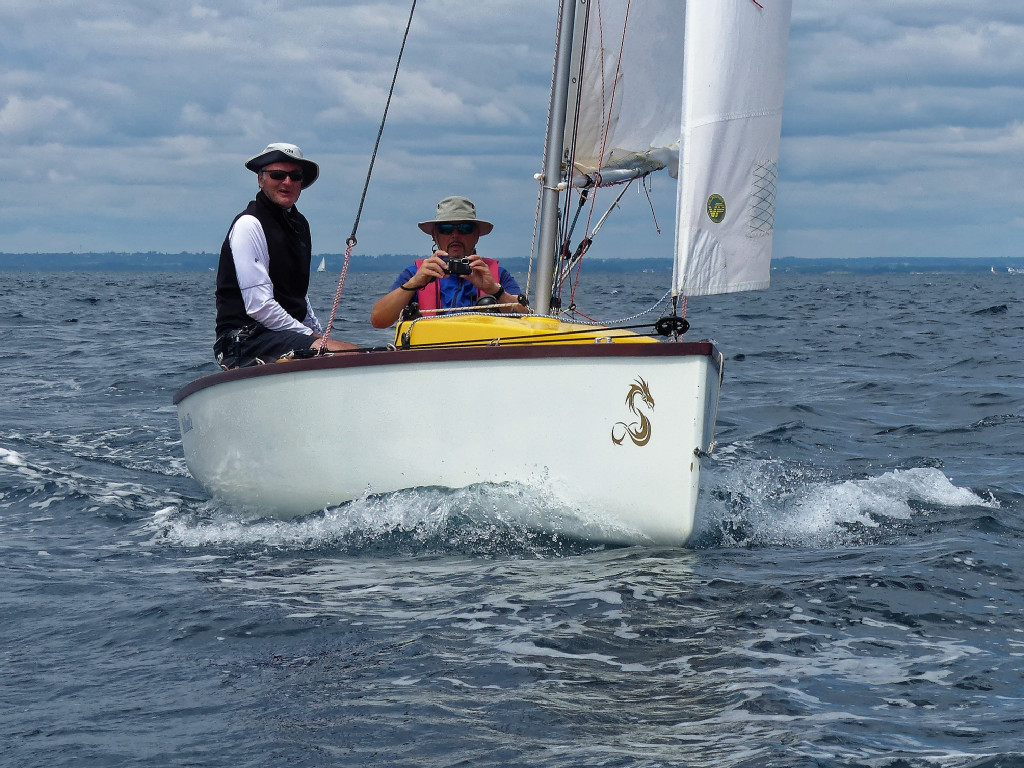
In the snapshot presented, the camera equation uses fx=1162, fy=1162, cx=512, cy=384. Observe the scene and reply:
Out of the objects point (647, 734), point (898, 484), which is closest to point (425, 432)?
point (647, 734)

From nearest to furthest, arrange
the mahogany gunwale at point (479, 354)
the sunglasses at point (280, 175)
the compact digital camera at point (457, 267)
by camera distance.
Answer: the mahogany gunwale at point (479, 354)
the compact digital camera at point (457, 267)
the sunglasses at point (280, 175)

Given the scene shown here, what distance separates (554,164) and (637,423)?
183cm

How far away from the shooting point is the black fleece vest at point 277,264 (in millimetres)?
5875

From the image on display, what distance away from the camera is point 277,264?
599cm

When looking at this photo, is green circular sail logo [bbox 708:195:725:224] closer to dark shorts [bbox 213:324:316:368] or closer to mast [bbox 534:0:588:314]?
mast [bbox 534:0:588:314]

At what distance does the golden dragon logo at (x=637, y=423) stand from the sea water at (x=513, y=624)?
1.54ft

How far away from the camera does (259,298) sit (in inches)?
230

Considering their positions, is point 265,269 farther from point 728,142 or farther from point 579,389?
point 728,142

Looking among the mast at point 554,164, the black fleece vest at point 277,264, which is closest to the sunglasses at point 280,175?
the black fleece vest at point 277,264

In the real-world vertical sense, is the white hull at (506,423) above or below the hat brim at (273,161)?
below

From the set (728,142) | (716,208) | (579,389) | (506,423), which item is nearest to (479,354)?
(506,423)

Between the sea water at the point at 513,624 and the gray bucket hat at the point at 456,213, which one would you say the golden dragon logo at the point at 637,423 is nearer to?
the sea water at the point at 513,624

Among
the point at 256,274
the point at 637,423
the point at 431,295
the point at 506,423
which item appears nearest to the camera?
the point at 637,423

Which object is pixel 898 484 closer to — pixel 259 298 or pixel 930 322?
pixel 259 298
